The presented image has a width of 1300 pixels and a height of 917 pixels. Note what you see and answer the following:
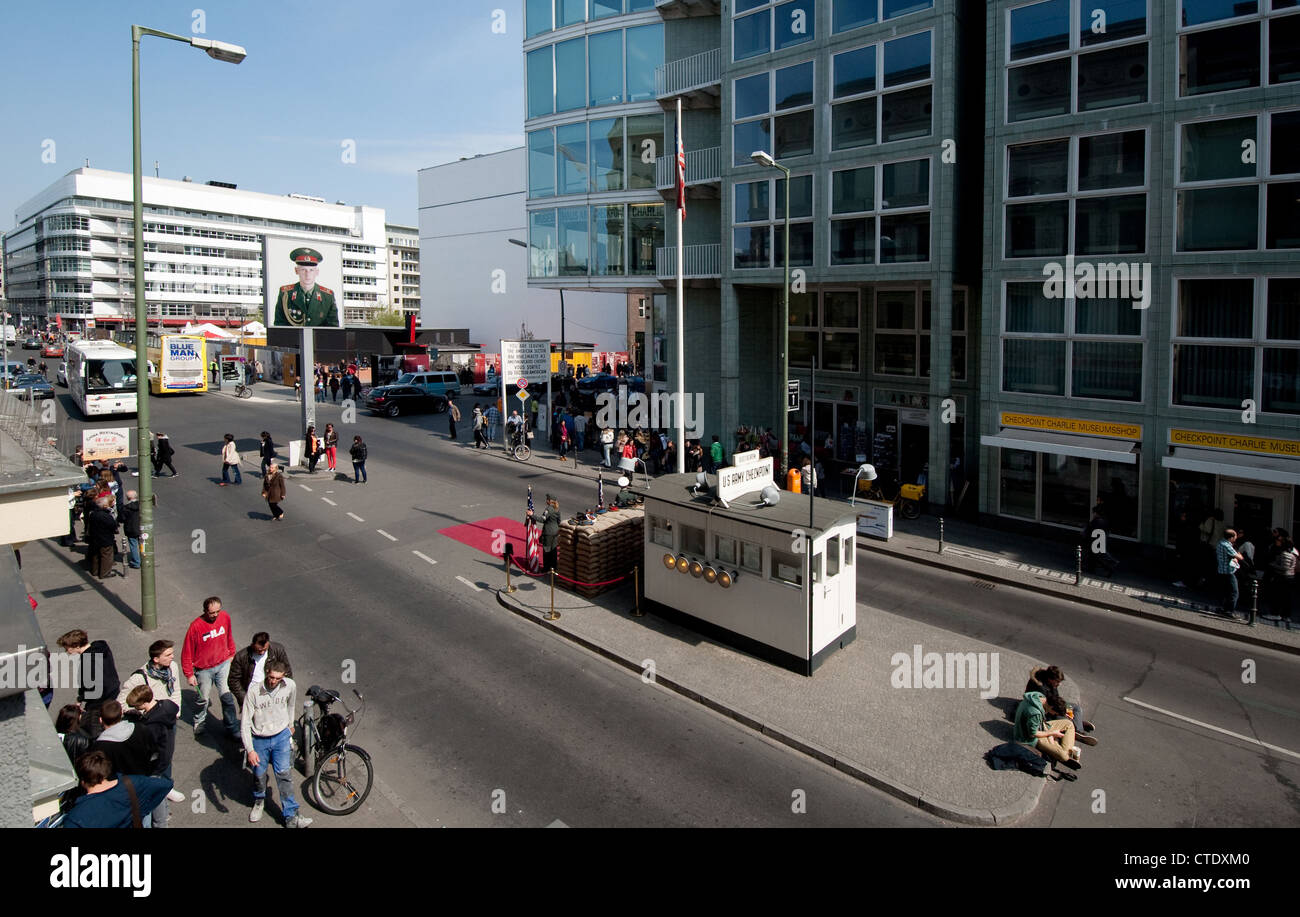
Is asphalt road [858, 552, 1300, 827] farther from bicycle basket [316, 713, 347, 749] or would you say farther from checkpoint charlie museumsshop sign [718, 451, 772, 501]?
bicycle basket [316, 713, 347, 749]

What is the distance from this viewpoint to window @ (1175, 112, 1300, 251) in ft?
55.0

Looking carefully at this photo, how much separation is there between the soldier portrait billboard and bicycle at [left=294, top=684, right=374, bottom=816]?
22.4m

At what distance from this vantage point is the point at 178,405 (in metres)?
42.7

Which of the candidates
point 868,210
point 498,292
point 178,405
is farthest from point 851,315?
point 498,292

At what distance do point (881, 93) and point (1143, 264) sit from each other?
28.5 feet

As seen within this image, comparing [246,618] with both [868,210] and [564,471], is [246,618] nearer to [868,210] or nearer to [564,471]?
[564,471]

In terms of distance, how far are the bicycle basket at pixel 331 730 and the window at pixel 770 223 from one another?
66.9ft

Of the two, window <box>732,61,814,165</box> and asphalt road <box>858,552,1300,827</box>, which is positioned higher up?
window <box>732,61,814,165</box>

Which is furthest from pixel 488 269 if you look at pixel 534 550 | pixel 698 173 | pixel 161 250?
pixel 534 550

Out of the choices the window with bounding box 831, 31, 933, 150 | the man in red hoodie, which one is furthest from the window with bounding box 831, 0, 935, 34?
the man in red hoodie

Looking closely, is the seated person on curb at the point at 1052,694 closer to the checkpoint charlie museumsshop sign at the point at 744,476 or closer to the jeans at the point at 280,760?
the checkpoint charlie museumsshop sign at the point at 744,476

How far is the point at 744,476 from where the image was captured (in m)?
13.8
